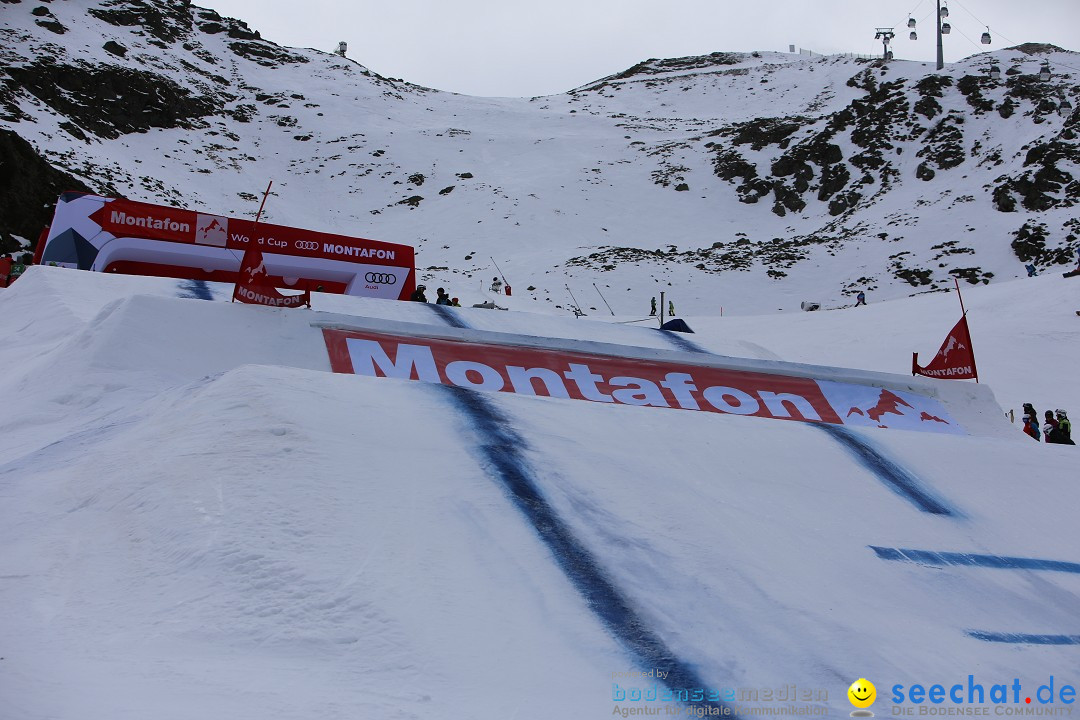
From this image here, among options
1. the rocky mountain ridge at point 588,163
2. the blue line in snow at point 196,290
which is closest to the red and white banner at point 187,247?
the blue line in snow at point 196,290

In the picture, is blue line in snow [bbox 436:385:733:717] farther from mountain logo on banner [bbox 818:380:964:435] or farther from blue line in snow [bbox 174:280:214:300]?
blue line in snow [bbox 174:280:214:300]

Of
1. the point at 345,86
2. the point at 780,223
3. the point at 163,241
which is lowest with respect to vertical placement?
the point at 780,223

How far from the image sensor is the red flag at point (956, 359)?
29.0 ft

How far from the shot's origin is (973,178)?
37.2 m

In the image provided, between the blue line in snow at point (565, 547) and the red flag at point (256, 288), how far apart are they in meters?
3.15

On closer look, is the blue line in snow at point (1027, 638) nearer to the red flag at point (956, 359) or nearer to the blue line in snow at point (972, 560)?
the blue line in snow at point (972, 560)

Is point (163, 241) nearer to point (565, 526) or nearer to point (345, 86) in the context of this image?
point (565, 526)

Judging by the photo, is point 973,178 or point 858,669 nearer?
point 858,669

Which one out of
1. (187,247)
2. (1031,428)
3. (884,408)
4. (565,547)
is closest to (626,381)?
(884,408)

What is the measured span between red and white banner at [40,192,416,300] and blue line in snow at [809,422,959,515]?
925 centimetres

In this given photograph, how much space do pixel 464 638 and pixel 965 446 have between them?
4.04 meters

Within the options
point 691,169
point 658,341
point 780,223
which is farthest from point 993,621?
point 691,169

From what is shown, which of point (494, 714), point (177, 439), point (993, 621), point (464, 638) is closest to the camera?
point (494, 714)

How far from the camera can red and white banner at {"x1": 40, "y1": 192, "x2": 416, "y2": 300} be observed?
12.8m
